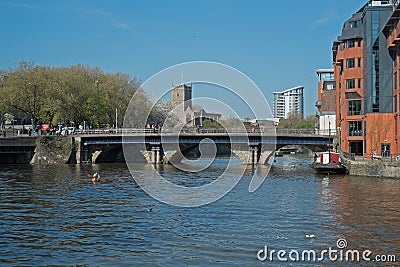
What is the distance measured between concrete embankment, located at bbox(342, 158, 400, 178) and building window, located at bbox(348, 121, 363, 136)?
14712 millimetres

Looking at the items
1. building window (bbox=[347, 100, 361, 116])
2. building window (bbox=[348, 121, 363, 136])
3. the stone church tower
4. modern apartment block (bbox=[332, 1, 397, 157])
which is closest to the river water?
modern apartment block (bbox=[332, 1, 397, 157])

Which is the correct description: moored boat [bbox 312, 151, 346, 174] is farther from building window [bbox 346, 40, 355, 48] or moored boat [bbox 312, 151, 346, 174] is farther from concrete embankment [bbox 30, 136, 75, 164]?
concrete embankment [bbox 30, 136, 75, 164]

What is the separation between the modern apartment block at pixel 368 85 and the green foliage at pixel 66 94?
52.9 metres

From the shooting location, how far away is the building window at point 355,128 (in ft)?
270

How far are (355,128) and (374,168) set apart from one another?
20736mm

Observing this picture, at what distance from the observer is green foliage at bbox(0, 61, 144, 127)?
10806 cm

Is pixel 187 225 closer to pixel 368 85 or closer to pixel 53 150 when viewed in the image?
pixel 368 85

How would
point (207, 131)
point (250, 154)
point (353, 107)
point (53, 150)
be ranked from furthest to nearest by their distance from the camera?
point (207, 131), point (53, 150), point (250, 154), point (353, 107)

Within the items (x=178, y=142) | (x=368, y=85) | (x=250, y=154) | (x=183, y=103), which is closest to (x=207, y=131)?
(x=178, y=142)

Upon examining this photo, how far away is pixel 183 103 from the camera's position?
474 ft

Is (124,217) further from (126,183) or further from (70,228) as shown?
(126,183)

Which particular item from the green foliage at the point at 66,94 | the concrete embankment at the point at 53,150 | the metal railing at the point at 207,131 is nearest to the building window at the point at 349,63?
the metal railing at the point at 207,131

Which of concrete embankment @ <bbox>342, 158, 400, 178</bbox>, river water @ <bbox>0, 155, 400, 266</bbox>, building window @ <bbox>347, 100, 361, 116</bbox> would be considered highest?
building window @ <bbox>347, 100, 361, 116</bbox>

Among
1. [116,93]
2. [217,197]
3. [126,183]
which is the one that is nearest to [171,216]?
[217,197]
